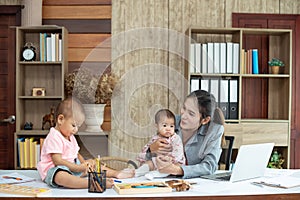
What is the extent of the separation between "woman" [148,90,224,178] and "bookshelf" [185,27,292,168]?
1.73 meters

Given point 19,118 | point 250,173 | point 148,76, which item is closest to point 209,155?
point 250,173

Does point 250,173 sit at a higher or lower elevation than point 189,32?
lower

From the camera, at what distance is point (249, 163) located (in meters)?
2.21

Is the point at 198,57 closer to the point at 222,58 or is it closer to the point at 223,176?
the point at 222,58

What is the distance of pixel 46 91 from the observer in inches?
178

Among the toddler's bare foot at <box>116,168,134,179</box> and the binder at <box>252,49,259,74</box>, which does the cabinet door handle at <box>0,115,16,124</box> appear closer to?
the binder at <box>252,49,259,74</box>

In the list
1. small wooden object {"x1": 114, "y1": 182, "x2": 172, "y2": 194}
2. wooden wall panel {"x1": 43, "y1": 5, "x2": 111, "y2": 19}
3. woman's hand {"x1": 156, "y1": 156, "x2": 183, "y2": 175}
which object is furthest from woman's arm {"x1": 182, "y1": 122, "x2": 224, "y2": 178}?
wooden wall panel {"x1": 43, "y1": 5, "x2": 111, "y2": 19}

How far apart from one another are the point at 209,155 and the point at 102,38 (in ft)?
8.16

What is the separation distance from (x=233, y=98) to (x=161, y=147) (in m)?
2.38

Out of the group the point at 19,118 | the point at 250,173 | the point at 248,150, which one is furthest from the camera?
the point at 19,118

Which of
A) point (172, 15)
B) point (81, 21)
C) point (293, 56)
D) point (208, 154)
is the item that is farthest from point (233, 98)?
point (208, 154)

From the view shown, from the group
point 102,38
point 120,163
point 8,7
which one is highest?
point 8,7

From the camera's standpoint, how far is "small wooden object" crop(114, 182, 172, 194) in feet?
6.24

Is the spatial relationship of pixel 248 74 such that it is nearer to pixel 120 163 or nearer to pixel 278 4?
pixel 278 4
